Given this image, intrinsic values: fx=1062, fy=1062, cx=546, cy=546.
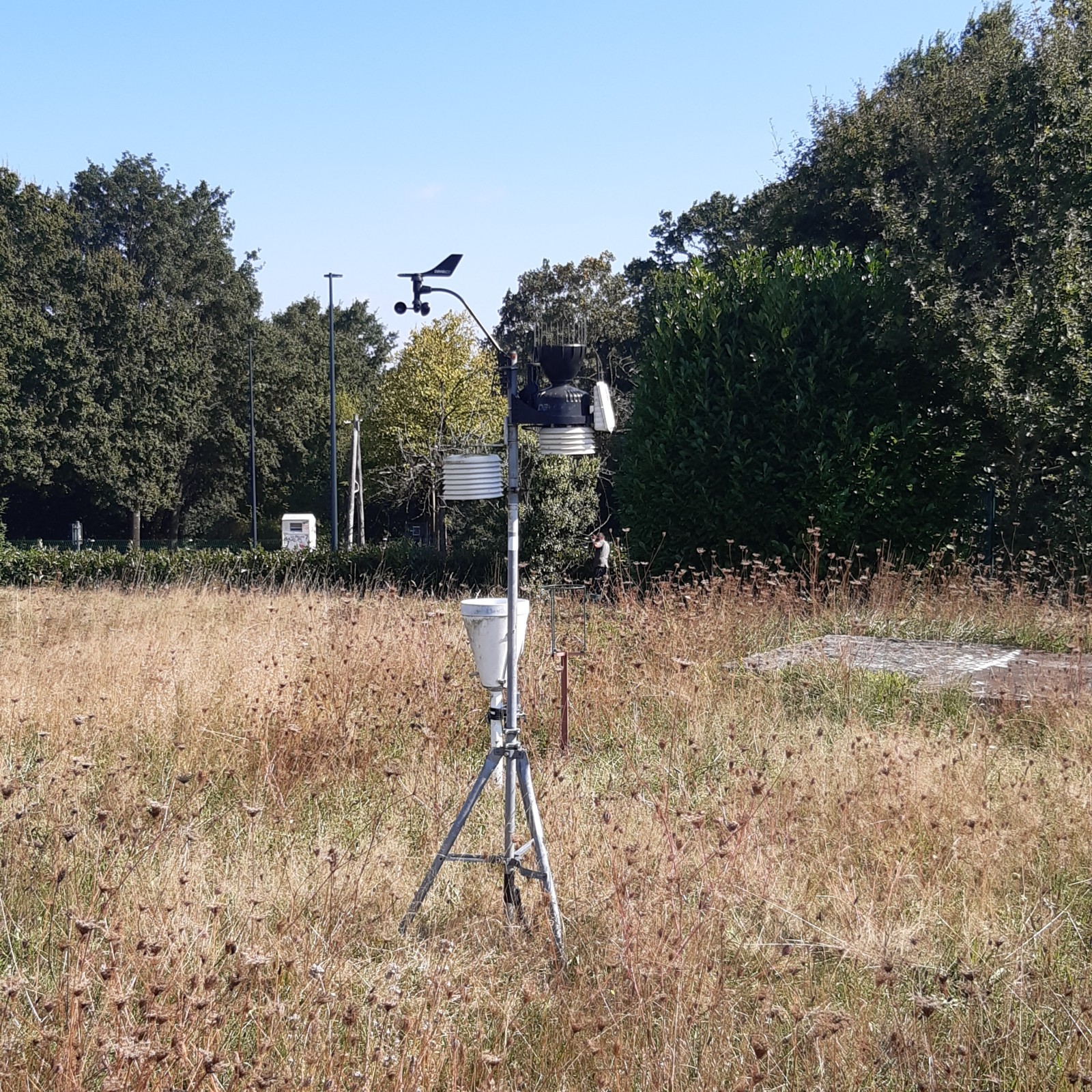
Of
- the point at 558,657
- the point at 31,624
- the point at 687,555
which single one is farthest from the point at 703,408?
the point at 31,624

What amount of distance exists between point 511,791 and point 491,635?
1.92ft

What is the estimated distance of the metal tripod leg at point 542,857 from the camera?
3.30m

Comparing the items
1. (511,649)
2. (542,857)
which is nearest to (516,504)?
(511,649)

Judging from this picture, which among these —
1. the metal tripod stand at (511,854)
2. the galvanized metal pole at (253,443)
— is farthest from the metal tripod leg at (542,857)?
the galvanized metal pole at (253,443)

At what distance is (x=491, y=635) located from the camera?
12.8ft

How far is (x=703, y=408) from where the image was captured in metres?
14.0

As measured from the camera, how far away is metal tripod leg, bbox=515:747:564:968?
3305mm

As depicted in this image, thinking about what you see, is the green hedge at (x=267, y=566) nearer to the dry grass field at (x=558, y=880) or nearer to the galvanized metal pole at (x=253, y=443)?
the dry grass field at (x=558, y=880)

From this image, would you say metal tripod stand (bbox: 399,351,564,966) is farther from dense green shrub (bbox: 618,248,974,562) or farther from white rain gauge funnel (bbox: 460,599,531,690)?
A: dense green shrub (bbox: 618,248,974,562)

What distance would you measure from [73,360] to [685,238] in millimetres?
19780

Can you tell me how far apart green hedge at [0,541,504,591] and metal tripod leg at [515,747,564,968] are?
1408cm

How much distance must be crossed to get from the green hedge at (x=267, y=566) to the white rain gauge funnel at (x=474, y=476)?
14115mm

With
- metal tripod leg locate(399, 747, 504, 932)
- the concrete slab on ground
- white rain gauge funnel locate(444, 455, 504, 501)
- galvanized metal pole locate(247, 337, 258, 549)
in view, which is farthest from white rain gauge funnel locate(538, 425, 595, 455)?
galvanized metal pole locate(247, 337, 258, 549)

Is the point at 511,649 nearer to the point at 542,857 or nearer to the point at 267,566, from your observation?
the point at 542,857
